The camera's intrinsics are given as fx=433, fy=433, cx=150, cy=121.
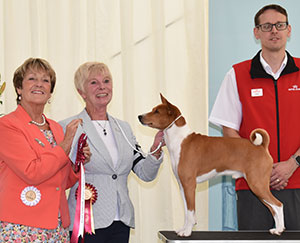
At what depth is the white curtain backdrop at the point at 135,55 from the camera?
9.95 feet

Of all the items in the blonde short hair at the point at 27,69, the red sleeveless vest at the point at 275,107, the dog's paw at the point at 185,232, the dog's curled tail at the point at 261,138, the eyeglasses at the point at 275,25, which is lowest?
the dog's paw at the point at 185,232

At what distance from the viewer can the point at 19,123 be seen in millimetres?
1823

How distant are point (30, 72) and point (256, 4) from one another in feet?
6.50

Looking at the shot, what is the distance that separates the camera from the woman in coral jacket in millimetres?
1739

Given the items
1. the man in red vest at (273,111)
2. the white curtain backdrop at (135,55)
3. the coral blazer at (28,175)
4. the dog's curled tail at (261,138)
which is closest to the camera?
the coral blazer at (28,175)

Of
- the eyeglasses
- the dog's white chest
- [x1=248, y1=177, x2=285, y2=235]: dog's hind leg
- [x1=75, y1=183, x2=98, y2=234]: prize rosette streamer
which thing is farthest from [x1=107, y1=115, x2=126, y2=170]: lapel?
the eyeglasses

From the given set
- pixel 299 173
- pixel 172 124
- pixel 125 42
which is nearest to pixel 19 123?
pixel 172 124

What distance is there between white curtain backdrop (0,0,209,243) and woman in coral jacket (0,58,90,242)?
114 centimetres

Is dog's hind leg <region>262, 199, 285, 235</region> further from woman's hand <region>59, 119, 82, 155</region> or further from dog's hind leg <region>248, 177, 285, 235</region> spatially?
woman's hand <region>59, 119, 82, 155</region>

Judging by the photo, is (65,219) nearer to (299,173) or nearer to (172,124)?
(172,124)

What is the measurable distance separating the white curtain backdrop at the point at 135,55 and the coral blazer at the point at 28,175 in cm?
124

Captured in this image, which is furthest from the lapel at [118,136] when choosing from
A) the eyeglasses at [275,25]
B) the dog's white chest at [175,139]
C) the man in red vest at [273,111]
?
the eyeglasses at [275,25]

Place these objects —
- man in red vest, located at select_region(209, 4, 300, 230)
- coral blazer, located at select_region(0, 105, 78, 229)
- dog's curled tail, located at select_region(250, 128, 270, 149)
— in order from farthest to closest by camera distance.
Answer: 1. man in red vest, located at select_region(209, 4, 300, 230)
2. dog's curled tail, located at select_region(250, 128, 270, 149)
3. coral blazer, located at select_region(0, 105, 78, 229)

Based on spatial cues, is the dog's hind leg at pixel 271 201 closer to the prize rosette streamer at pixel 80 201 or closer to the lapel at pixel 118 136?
the lapel at pixel 118 136
